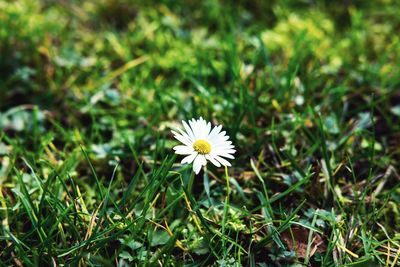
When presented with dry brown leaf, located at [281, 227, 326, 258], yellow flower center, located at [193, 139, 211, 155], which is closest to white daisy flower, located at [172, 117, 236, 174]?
yellow flower center, located at [193, 139, 211, 155]

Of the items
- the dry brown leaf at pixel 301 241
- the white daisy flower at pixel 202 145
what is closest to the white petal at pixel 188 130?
the white daisy flower at pixel 202 145

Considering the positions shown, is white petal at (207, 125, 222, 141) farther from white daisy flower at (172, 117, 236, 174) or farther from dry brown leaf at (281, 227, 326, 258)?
dry brown leaf at (281, 227, 326, 258)

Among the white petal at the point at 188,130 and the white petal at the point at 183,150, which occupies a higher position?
the white petal at the point at 188,130

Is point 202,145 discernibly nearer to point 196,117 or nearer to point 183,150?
point 183,150

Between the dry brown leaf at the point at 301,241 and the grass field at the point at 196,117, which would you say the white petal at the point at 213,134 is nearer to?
the grass field at the point at 196,117

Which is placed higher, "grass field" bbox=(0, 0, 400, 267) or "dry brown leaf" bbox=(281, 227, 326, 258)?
"grass field" bbox=(0, 0, 400, 267)

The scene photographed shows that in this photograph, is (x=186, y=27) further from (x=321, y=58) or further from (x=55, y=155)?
(x=55, y=155)
